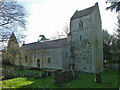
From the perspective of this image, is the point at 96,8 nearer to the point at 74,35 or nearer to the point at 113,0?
the point at 74,35

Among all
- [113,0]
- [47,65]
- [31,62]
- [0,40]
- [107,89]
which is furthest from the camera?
[31,62]

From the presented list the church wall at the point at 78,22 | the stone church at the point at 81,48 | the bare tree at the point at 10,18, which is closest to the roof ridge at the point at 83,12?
the stone church at the point at 81,48

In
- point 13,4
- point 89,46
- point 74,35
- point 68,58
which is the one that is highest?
point 13,4

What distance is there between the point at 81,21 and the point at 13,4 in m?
15.3

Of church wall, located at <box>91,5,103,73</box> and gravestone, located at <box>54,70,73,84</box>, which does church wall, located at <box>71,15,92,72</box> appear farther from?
gravestone, located at <box>54,70,73,84</box>

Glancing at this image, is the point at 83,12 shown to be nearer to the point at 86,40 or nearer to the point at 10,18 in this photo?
the point at 86,40

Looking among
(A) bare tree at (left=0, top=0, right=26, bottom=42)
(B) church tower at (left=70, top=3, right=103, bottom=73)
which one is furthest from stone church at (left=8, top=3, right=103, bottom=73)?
(A) bare tree at (left=0, top=0, right=26, bottom=42)

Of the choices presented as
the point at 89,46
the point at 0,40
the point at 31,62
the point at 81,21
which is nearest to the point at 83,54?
the point at 89,46

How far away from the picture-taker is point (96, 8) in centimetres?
2345

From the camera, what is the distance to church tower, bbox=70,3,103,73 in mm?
20969

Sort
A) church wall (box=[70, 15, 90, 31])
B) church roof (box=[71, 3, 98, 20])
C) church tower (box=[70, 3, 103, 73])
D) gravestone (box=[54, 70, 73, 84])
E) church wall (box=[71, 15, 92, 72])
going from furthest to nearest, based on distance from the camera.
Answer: church roof (box=[71, 3, 98, 20]) → church wall (box=[70, 15, 90, 31]) → church wall (box=[71, 15, 92, 72]) → church tower (box=[70, 3, 103, 73]) → gravestone (box=[54, 70, 73, 84])

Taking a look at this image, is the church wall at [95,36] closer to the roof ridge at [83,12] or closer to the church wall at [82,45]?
the church wall at [82,45]

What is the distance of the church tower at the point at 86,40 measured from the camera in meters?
21.0

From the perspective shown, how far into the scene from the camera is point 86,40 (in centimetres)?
2181
